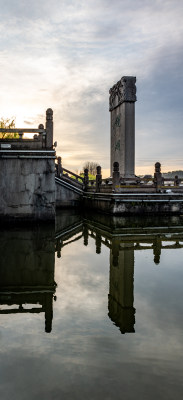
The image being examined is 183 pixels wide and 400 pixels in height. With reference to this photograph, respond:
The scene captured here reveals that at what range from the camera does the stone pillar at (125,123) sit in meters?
18.4

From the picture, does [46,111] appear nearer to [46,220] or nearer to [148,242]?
[46,220]

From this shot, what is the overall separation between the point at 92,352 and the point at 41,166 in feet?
27.6

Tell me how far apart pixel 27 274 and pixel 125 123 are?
14093 millimetres

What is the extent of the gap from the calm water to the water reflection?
0.01 meters

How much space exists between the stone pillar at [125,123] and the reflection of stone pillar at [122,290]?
11430 mm

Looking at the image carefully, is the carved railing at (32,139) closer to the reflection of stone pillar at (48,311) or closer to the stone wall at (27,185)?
the stone wall at (27,185)

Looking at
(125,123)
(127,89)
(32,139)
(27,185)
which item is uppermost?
(127,89)

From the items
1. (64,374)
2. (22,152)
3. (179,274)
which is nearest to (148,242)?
(179,274)

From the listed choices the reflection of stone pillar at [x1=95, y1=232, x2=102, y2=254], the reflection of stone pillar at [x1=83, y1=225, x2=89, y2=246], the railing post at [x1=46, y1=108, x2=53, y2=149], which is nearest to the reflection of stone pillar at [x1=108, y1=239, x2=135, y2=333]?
the reflection of stone pillar at [x1=95, y1=232, x2=102, y2=254]

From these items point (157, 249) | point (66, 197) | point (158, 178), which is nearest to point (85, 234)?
point (157, 249)

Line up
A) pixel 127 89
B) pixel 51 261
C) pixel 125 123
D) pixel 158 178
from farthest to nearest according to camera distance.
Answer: pixel 125 123 → pixel 127 89 → pixel 158 178 → pixel 51 261

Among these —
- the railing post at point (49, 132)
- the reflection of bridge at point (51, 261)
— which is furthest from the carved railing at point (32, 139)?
the reflection of bridge at point (51, 261)

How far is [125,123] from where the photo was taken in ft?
61.0

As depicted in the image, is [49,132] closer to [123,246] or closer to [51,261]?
[123,246]
